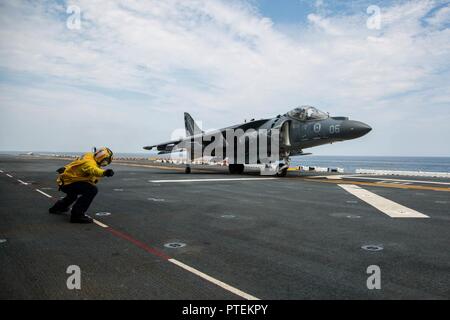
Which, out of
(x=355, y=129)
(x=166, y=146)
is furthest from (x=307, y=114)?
(x=166, y=146)

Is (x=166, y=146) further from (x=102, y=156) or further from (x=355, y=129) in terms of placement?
(x=102, y=156)

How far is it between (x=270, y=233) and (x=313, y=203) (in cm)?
423

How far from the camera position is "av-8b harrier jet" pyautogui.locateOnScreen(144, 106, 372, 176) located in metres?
17.4

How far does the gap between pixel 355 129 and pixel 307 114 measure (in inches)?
117

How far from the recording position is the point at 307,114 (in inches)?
730

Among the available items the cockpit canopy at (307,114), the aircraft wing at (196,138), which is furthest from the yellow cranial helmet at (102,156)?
the aircraft wing at (196,138)

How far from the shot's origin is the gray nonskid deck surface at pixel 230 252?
12.4 ft

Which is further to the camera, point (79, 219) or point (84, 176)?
point (84, 176)

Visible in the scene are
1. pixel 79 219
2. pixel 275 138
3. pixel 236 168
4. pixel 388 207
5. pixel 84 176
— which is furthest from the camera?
pixel 236 168

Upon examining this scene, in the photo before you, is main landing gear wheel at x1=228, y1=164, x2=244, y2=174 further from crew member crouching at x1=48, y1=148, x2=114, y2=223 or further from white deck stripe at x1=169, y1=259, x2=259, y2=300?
white deck stripe at x1=169, y1=259, x2=259, y2=300

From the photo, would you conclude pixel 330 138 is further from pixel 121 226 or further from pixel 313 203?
pixel 121 226

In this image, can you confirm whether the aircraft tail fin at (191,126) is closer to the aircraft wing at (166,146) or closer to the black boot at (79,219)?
the aircraft wing at (166,146)
